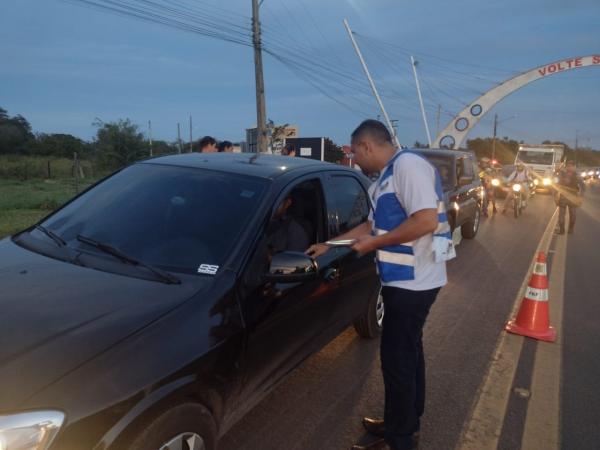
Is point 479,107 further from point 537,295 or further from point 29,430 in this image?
point 29,430

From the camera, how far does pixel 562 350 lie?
452cm

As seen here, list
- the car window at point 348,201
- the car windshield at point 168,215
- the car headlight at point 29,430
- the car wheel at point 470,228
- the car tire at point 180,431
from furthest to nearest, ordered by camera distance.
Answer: the car wheel at point 470,228
the car window at point 348,201
the car windshield at point 168,215
the car tire at point 180,431
the car headlight at point 29,430

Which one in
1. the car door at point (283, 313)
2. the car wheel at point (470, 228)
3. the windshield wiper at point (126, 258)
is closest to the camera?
the windshield wiper at point (126, 258)

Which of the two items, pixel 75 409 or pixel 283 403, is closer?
pixel 75 409

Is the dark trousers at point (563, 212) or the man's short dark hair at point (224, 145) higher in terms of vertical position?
the man's short dark hair at point (224, 145)

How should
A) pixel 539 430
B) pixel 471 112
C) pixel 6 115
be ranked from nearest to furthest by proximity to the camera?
pixel 539 430 < pixel 471 112 < pixel 6 115

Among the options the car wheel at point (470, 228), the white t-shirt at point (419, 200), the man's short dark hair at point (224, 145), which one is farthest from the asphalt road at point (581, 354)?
the man's short dark hair at point (224, 145)

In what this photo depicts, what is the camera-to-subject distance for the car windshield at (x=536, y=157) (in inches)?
1015

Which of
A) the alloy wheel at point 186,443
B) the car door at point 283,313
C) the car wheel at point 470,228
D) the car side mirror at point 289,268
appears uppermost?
the car side mirror at point 289,268

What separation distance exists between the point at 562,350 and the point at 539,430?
5.35 ft

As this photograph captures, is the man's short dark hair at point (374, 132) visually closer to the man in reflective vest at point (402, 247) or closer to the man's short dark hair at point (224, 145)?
the man in reflective vest at point (402, 247)

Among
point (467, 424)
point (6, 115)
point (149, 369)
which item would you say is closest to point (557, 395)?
point (467, 424)

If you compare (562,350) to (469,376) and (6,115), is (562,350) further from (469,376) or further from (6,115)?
(6,115)

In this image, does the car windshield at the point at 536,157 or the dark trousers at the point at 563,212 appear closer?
the dark trousers at the point at 563,212
